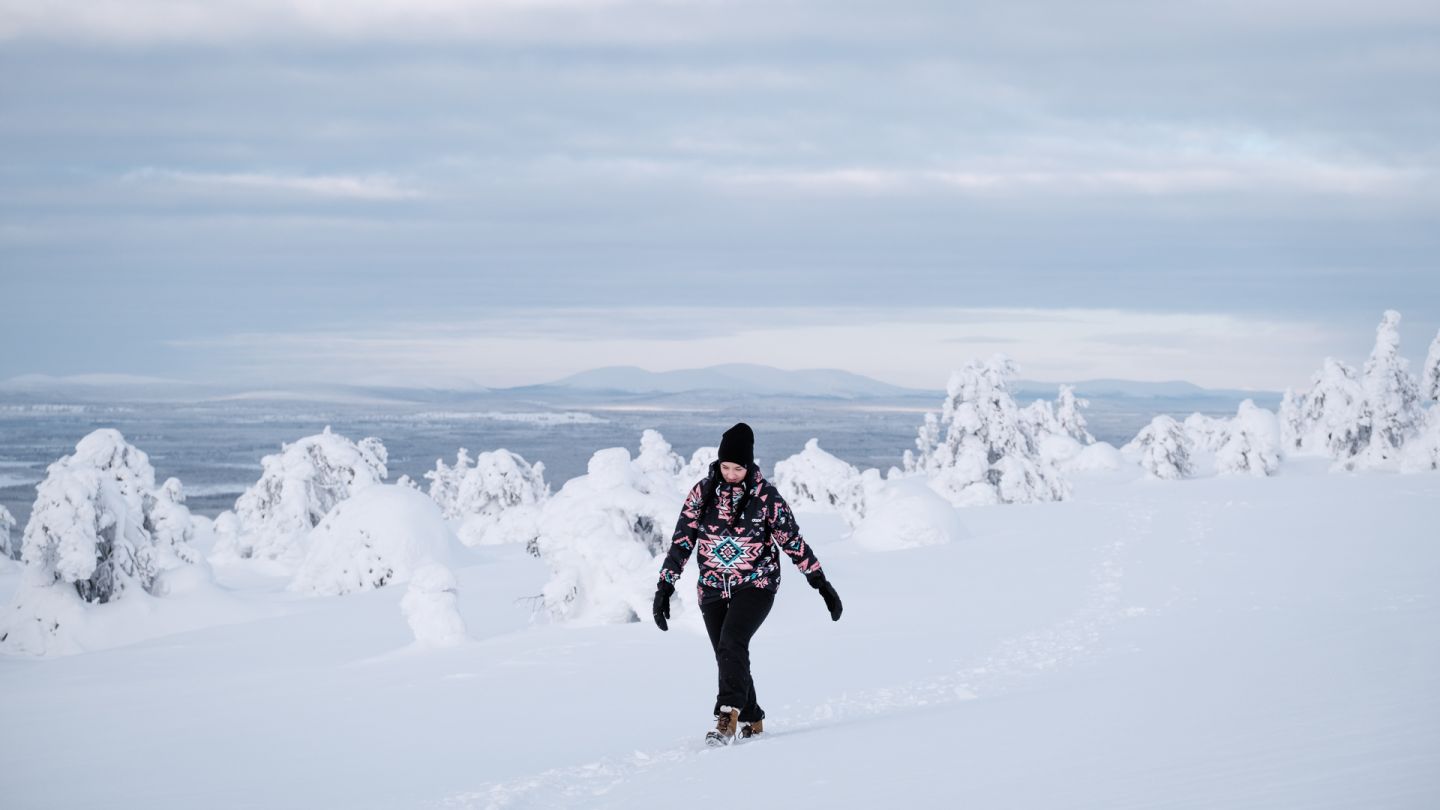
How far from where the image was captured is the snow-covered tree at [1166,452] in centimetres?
5484

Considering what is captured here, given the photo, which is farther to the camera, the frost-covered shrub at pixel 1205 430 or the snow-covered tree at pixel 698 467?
the frost-covered shrub at pixel 1205 430

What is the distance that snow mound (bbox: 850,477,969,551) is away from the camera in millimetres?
23906

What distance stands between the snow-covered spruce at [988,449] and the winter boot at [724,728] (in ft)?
124

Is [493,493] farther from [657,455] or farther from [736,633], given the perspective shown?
[736,633]

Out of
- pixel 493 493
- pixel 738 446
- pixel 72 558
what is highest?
pixel 738 446

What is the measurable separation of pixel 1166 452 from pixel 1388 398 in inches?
381

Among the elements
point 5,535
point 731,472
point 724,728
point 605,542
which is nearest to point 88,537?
point 605,542

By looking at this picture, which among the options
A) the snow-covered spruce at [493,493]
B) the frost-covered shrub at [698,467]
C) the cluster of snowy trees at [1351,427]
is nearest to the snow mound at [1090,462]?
the cluster of snowy trees at [1351,427]

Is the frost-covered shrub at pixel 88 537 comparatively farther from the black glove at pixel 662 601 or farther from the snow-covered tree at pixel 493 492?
the snow-covered tree at pixel 493 492

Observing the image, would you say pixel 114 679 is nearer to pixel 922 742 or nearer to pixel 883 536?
pixel 922 742

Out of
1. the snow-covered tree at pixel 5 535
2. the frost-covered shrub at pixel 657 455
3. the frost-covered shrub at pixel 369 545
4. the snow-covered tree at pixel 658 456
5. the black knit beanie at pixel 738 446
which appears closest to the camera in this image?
the black knit beanie at pixel 738 446

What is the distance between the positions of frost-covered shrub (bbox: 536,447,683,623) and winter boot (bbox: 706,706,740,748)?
6.98 m

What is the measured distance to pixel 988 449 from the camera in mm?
47469

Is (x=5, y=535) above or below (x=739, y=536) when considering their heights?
below
